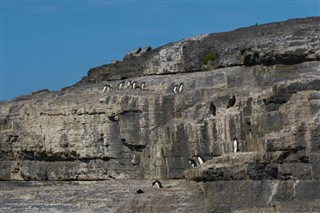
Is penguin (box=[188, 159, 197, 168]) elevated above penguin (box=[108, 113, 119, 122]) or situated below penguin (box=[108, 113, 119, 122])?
below

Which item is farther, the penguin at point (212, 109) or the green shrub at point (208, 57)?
the green shrub at point (208, 57)

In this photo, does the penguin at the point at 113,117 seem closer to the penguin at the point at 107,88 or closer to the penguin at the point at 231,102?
the penguin at the point at 107,88

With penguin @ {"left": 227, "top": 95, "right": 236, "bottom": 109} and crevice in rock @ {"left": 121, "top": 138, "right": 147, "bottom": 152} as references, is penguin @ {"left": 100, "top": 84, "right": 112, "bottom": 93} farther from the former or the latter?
penguin @ {"left": 227, "top": 95, "right": 236, "bottom": 109}

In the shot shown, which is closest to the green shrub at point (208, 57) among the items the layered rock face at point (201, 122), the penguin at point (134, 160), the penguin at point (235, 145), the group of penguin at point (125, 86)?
the layered rock face at point (201, 122)

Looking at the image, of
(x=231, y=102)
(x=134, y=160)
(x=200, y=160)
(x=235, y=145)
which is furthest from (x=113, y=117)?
(x=235, y=145)

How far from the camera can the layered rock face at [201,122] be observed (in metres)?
37.8

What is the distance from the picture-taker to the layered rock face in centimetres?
3778

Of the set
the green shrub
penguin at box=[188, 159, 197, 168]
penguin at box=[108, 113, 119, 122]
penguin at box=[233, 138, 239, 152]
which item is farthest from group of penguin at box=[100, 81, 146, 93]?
penguin at box=[233, 138, 239, 152]

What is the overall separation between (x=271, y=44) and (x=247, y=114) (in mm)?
5797

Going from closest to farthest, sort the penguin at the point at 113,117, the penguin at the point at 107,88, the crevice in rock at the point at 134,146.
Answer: the crevice in rock at the point at 134,146
the penguin at the point at 113,117
the penguin at the point at 107,88

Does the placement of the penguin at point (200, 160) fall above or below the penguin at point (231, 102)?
below

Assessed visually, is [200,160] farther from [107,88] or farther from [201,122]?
[107,88]

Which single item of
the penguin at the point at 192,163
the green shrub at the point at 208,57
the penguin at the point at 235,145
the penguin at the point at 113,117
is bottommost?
the penguin at the point at 192,163

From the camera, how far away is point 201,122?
5181cm
